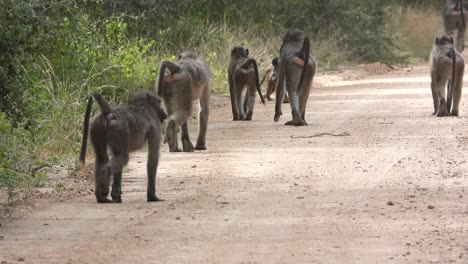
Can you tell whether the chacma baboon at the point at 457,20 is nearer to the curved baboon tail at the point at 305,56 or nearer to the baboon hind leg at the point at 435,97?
the baboon hind leg at the point at 435,97

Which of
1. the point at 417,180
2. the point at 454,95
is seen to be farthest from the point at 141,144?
the point at 454,95

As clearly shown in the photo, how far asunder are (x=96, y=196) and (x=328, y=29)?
947 inches

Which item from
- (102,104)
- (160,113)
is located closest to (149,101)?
(160,113)

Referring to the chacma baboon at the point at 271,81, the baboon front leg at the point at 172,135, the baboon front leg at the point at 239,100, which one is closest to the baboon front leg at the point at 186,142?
the baboon front leg at the point at 172,135

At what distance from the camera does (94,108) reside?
16.0m

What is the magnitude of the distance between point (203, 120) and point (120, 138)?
477cm

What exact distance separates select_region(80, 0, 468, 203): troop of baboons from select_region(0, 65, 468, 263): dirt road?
12.7 inches

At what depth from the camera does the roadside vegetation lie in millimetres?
12602

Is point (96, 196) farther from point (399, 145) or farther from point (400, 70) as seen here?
point (400, 70)

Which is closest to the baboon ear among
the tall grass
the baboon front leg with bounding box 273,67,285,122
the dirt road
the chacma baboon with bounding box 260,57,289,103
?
the dirt road

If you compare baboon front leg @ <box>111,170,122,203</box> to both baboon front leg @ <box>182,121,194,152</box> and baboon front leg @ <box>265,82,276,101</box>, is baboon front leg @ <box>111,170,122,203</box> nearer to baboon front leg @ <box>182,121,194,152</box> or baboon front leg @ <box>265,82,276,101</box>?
baboon front leg @ <box>182,121,194,152</box>

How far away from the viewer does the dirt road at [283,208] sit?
331 inches

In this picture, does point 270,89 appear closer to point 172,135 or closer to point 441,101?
point 441,101

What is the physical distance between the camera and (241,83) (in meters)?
19.7
